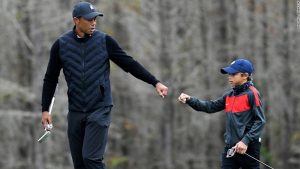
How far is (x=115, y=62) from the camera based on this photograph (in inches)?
268

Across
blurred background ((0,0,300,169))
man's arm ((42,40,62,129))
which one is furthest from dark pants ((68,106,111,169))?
blurred background ((0,0,300,169))

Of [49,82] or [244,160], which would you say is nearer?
[49,82]

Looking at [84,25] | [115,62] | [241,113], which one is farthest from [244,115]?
[84,25]

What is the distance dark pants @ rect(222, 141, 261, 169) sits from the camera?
7.06m

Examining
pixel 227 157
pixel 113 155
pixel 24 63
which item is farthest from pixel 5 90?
pixel 227 157

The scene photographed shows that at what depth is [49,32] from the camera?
2383cm

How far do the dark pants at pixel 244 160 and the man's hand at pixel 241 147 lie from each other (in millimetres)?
281

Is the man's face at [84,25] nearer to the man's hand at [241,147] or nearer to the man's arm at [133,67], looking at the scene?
the man's arm at [133,67]

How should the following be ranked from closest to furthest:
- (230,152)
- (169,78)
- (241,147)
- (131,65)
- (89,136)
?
(89,136) < (241,147) < (131,65) < (230,152) < (169,78)

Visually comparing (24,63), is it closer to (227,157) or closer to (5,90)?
(5,90)

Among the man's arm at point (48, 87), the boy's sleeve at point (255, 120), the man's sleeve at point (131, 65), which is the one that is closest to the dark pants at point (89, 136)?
the man's arm at point (48, 87)

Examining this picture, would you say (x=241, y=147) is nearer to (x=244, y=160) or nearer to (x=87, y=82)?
(x=244, y=160)

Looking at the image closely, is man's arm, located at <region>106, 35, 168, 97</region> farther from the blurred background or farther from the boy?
the blurred background

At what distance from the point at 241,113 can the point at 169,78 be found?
22433 mm
